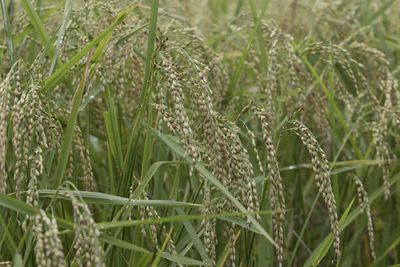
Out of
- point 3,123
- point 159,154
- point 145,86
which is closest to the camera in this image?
point 3,123

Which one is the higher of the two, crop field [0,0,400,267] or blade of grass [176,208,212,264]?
crop field [0,0,400,267]

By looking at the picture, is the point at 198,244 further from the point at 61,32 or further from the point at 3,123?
the point at 61,32

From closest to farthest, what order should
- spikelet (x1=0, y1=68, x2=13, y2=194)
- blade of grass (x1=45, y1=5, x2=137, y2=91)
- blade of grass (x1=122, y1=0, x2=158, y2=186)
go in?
spikelet (x1=0, y1=68, x2=13, y2=194) → blade of grass (x1=122, y1=0, x2=158, y2=186) → blade of grass (x1=45, y1=5, x2=137, y2=91)

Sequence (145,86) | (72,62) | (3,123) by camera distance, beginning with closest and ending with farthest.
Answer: (3,123) < (145,86) < (72,62)

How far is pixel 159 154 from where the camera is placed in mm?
1989

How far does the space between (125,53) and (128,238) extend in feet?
2.20

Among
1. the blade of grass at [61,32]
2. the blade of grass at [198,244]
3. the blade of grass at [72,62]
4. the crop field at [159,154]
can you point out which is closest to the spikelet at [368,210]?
the crop field at [159,154]

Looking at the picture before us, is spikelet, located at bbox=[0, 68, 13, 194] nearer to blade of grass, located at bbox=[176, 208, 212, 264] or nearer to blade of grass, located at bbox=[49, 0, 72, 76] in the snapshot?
blade of grass, located at bbox=[49, 0, 72, 76]

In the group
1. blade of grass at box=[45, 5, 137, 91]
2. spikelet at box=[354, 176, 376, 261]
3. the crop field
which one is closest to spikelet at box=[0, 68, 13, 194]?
the crop field

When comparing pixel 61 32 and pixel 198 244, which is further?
pixel 61 32

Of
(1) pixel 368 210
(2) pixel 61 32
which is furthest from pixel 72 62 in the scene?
(1) pixel 368 210

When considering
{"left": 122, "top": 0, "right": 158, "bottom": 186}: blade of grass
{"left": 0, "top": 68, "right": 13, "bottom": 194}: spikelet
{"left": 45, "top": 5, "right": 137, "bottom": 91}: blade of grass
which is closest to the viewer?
{"left": 0, "top": 68, "right": 13, "bottom": 194}: spikelet

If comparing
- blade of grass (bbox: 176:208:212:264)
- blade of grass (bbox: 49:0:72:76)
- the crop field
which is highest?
blade of grass (bbox: 49:0:72:76)

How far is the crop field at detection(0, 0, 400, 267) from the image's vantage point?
136cm
